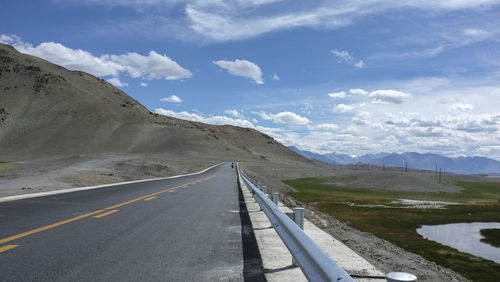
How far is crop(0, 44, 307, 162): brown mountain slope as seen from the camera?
147875 millimetres

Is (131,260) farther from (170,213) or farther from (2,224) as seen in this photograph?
(170,213)

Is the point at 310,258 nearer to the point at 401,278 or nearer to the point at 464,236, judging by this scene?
the point at 401,278

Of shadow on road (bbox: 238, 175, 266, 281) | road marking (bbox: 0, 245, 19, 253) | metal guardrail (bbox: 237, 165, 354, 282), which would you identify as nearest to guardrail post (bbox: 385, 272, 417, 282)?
metal guardrail (bbox: 237, 165, 354, 282)

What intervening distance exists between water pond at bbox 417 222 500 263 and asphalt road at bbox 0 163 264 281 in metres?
24.6

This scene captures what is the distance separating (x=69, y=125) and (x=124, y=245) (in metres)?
164

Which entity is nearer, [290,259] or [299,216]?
[290,259]

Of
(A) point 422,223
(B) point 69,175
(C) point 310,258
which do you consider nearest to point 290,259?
(C) point 310,258

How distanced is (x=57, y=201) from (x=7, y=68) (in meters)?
202

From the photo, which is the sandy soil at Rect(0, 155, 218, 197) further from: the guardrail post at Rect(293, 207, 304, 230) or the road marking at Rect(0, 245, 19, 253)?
the guardrail post at Rect(293, 207, 304, 230)

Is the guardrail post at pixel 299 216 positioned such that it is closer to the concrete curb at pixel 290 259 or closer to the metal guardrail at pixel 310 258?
the metal guardrail at pixel 310 258

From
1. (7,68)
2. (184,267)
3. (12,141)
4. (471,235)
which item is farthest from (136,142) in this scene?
(184,267)

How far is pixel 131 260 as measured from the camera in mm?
6102

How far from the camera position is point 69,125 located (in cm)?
15838

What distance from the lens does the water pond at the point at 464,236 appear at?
30.3 m
